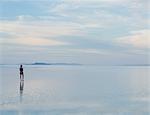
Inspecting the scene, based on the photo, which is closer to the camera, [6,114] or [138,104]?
[6,114]

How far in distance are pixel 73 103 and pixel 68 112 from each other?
75.9 inches

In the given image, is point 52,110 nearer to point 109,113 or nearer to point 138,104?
point 109,113

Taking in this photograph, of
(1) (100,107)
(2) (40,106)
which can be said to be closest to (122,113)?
(1) (100,107)

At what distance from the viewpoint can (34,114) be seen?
9.29m

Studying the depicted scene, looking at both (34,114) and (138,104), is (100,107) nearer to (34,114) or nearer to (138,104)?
(138,104)

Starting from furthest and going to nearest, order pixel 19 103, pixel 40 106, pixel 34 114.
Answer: pixel 19 103 → pixel 40 106 → pixel 34 114

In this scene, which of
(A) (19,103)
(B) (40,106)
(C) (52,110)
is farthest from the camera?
(A) (19,103)

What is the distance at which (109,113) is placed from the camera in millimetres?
9586

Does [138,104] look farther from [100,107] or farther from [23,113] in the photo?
[23,113]

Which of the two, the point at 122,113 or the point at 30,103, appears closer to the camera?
the point at 122,113

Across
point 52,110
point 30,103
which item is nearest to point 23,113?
point 52,110

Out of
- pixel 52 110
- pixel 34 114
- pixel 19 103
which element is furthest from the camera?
pixel 19 103

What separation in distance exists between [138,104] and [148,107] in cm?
74

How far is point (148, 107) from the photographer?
35.4ft
